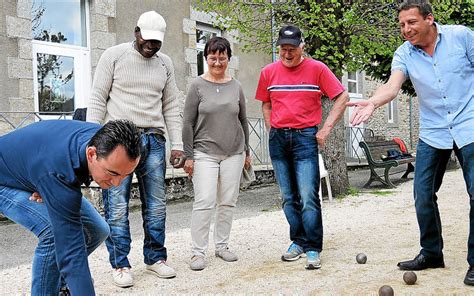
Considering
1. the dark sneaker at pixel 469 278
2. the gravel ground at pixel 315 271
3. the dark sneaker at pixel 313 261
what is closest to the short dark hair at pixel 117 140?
the gravel ground at pixel 315 271

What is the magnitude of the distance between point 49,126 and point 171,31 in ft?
26.4

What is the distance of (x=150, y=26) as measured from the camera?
13.1 feet

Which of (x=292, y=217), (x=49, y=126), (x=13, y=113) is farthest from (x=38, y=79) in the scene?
(x=49, y=126)

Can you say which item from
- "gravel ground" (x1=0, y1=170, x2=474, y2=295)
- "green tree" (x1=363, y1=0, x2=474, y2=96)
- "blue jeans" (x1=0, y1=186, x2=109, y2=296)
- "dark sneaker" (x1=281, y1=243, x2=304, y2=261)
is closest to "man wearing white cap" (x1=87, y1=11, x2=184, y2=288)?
"gravel ground" (x1=0, y1=170, x2=474, y2=295)

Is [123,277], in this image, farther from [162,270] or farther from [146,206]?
[146,206]

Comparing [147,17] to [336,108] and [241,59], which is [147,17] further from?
[241,59]

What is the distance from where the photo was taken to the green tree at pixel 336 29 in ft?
25.2

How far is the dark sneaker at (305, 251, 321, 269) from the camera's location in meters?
4.36

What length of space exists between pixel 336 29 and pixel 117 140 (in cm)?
620

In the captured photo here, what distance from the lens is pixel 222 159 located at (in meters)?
4.66

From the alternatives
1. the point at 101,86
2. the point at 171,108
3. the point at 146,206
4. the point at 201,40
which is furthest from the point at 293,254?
the point at 201,40

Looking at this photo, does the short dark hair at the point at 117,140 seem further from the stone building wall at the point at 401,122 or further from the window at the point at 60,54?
the stone building wall at the point at 401,122

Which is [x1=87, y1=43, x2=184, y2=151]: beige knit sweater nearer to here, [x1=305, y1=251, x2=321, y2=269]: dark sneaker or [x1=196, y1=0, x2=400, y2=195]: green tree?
[x1=305, y1=251, x2=321, y2=269]: dark sneaker

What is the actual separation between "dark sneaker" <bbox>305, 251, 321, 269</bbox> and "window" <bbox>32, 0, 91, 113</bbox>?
5.82m
